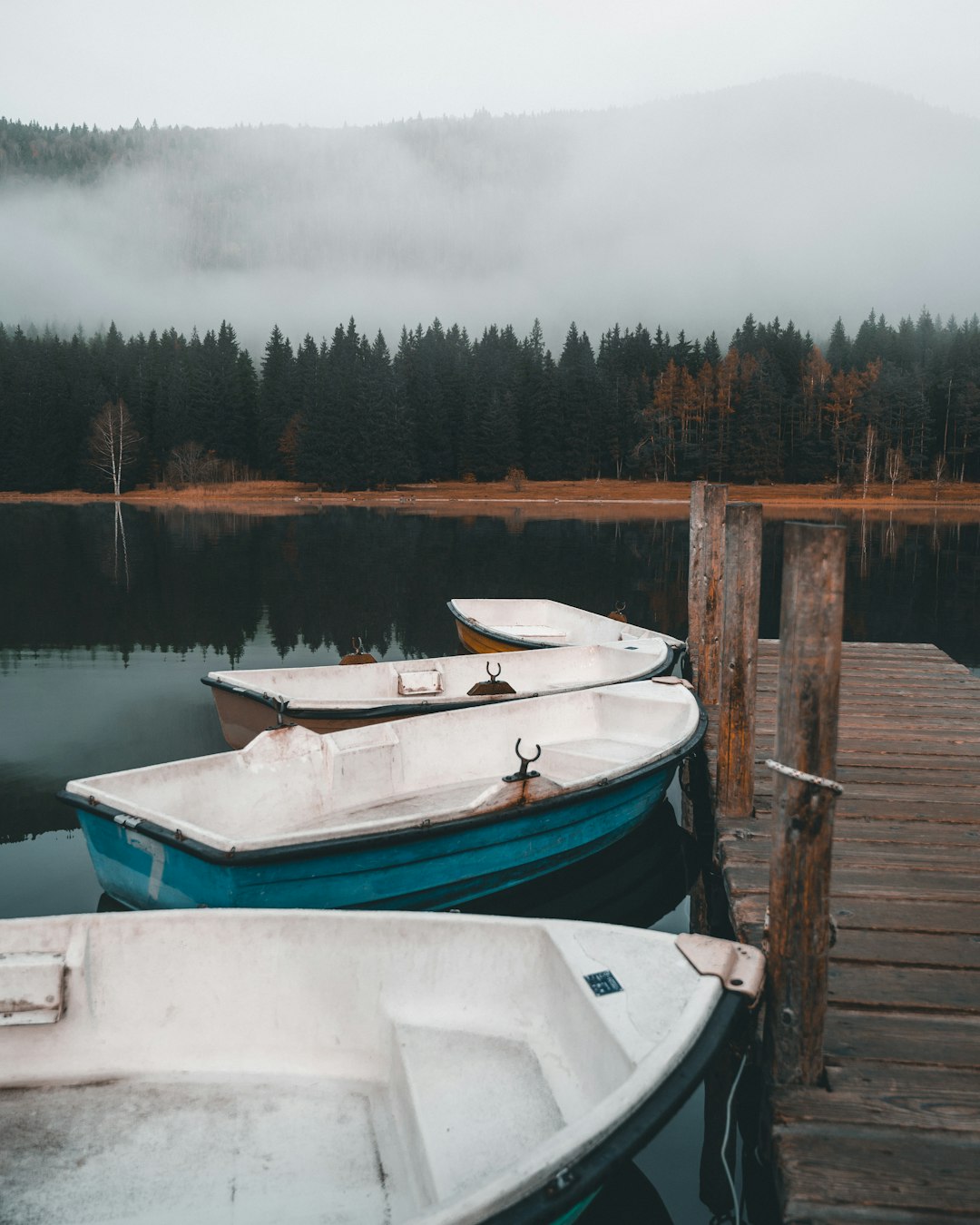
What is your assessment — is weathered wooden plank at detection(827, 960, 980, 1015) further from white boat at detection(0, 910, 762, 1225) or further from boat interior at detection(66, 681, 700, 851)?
boat interior at detection(66, 681, 700, 851)

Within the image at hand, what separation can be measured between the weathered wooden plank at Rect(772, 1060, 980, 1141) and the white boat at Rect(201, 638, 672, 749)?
20.1 feet

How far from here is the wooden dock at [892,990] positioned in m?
3.41

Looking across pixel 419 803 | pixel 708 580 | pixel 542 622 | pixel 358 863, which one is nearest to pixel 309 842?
pixel 358 863

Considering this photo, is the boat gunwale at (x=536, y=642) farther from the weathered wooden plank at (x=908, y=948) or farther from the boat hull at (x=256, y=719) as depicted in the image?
the weathered wooden plank at (x=908, y=948)

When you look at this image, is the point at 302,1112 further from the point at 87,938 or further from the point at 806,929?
the point at 806,929

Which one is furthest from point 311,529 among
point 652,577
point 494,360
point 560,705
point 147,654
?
point 494,360

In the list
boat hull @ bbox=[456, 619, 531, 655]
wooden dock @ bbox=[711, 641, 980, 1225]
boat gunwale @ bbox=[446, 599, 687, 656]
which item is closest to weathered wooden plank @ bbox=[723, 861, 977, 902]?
wooden dock @ bbox=[711, 641, 980, 1225]

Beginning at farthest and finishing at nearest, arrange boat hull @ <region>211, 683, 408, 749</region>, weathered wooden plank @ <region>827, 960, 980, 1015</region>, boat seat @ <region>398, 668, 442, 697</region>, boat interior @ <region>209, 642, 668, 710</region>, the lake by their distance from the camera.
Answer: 1. boat seat @ <region>398, 668, 442, 697</region>
2. boat interior @ <region>209, 642, 668, 710</region>
3. boat hull @ <region>211, 683, 408, 749</region>
4. the lake
5. weathered wooden plank @ <region>827, 960, 980, 1015</region>

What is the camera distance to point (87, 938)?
14.1 feet

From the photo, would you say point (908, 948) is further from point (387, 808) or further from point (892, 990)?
point (387, 808)

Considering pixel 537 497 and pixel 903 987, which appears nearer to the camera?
pixel 903 987

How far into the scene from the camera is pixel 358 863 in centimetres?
625

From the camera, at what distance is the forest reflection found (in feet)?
71.2

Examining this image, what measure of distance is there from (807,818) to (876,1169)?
4.34ft
